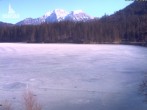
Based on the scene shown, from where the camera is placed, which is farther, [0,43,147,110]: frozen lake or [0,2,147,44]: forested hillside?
[0,2,147,44]: forested hillside

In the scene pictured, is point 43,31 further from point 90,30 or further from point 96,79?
point 96,79

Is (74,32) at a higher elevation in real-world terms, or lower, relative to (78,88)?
higher

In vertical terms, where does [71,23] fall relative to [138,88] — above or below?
above

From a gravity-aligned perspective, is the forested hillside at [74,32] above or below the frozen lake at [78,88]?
above

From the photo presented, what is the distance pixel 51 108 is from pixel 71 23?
69.5 meters

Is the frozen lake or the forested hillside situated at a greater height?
the forested hillside

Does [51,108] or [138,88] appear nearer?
[51,108]

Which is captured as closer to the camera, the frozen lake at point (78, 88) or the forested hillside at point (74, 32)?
the frozen lake at point (78, 88)

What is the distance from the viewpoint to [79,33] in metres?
71.6

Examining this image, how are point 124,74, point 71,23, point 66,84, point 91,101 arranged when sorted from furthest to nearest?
point 71,23 < point 124,74 < point 66,84 < point 91,101

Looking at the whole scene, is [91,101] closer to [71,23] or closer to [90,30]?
[90,30]

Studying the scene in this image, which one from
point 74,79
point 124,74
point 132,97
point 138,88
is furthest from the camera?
point 124,74

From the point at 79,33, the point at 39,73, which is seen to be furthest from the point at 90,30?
the point at 39,73

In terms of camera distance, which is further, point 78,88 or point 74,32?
point 74,32
